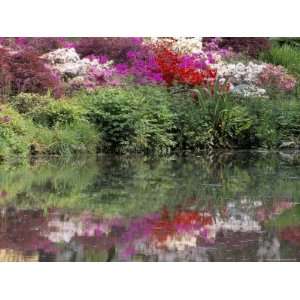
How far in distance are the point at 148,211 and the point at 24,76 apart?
10169 millimetres

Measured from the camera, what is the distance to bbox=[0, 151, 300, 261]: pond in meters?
7.69

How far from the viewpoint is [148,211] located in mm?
10070

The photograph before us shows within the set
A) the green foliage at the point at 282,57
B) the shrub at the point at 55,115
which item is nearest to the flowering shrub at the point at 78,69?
the shrub at the point at 55,115

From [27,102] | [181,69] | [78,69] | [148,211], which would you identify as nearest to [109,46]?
[78,69]

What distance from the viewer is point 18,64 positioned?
63.9 feet

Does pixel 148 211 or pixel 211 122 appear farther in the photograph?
pixel 211 122

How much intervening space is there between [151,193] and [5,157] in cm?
529

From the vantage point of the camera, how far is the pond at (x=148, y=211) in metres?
7.69

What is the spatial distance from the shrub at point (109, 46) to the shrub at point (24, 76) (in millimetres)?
2759

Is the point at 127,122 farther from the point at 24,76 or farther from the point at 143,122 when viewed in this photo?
the point at 24,76

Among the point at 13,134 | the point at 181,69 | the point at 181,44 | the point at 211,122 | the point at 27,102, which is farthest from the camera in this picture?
the point at 181,44

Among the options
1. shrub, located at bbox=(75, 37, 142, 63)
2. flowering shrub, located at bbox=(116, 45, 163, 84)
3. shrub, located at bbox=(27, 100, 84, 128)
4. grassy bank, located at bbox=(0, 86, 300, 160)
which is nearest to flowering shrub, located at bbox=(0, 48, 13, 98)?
grassy bank, located at bbox=(0, 86, 300, 160)

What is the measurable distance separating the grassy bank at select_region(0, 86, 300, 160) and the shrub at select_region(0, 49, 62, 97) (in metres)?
0.48
